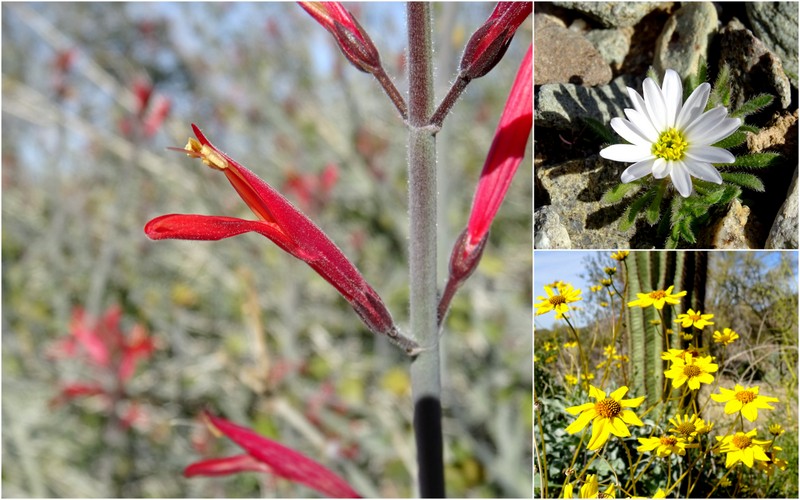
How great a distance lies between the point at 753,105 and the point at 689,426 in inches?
13.8

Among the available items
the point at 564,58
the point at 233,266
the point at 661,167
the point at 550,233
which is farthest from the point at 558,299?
the point at 233,266

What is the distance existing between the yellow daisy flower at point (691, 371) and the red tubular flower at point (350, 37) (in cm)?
45

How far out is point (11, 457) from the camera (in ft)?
7.92

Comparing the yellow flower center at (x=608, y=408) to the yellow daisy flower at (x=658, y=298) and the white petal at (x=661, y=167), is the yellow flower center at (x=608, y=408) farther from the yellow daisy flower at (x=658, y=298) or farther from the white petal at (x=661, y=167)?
the white petal at (x=661, y=167)

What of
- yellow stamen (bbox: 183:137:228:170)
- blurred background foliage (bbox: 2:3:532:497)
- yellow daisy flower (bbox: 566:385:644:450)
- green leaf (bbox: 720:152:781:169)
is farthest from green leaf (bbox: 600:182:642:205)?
blurred background foliage (bbox: 2:3:532:497)

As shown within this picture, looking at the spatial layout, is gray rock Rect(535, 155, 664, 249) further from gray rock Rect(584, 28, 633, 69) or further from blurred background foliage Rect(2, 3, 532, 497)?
blurred background foliage Rect(2, 3, 532, 497)

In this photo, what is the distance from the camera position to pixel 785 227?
28.5 inches

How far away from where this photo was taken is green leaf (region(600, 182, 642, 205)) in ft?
2.36

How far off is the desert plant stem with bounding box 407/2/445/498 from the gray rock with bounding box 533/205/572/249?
0.13m

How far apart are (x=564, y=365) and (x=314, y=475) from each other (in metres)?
0.35

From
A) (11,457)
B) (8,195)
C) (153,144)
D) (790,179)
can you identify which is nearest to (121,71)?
(153,144)

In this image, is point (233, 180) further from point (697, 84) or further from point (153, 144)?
point (153, 144)

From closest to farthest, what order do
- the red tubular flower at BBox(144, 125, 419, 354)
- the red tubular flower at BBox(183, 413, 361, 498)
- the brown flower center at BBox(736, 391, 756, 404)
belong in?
the red tubular flower at BBox(144, 125, 419, 354) → the brown flower center at BBox(736, 391, 756, 404) → the red tubular flower at BBox(183, 413, 361, 498)

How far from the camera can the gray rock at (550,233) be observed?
0.74m
